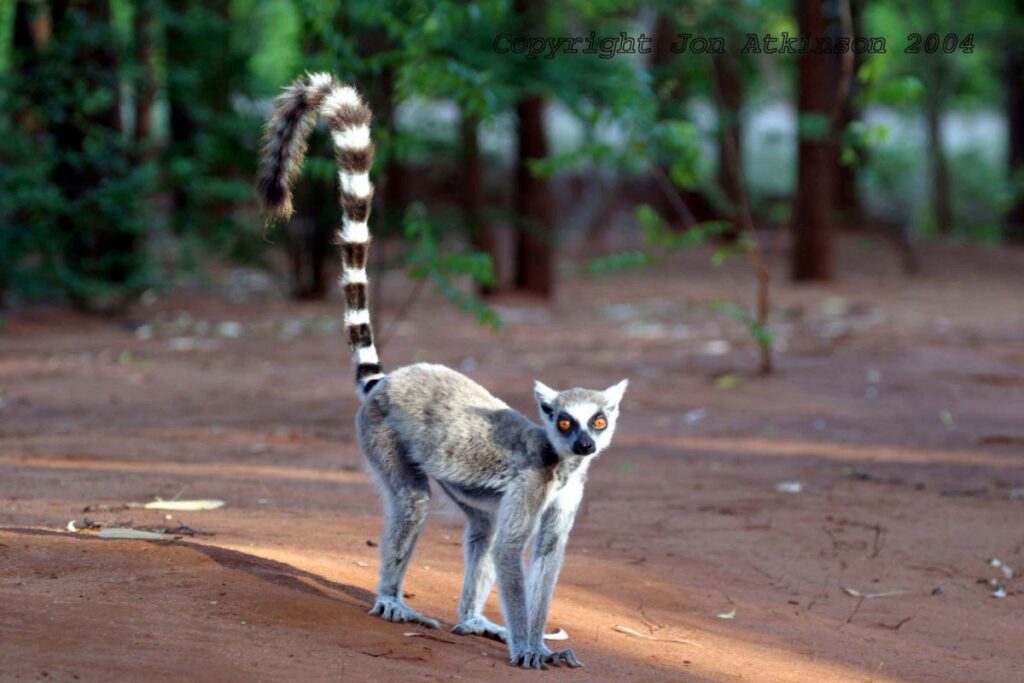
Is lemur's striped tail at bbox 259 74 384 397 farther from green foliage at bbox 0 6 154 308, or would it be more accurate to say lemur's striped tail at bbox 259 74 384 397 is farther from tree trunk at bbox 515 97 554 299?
tree trunk at bbox 515 97 554 299

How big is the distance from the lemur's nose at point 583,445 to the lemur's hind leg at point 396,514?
740 millimetres

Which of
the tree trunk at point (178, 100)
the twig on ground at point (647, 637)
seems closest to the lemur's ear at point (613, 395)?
the twig on ground at point (647, 637)

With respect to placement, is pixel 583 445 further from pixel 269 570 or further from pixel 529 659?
pixel 269 570

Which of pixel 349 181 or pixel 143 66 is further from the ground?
pixel 143 66

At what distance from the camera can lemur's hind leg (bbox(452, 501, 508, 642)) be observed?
209 inches

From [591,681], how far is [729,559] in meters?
2.15

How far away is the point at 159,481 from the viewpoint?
7.20 metres

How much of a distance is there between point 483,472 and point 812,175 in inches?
606

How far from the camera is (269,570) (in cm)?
529

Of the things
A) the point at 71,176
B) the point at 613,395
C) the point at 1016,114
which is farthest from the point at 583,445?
the point at 1016,114

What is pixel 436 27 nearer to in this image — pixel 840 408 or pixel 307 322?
pixel 840 408

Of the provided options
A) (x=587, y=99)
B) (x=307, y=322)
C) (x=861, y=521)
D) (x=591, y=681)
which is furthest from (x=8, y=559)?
(x=587, y=99)

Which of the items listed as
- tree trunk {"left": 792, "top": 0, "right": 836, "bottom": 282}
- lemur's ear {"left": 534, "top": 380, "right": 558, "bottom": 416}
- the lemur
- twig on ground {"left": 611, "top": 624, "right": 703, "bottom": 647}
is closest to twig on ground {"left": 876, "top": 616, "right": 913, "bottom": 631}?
twig on ground {"left": 611, "top": 624, "right": 703, "bottom": 647}

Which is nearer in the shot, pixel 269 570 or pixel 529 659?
pixel 529 659
